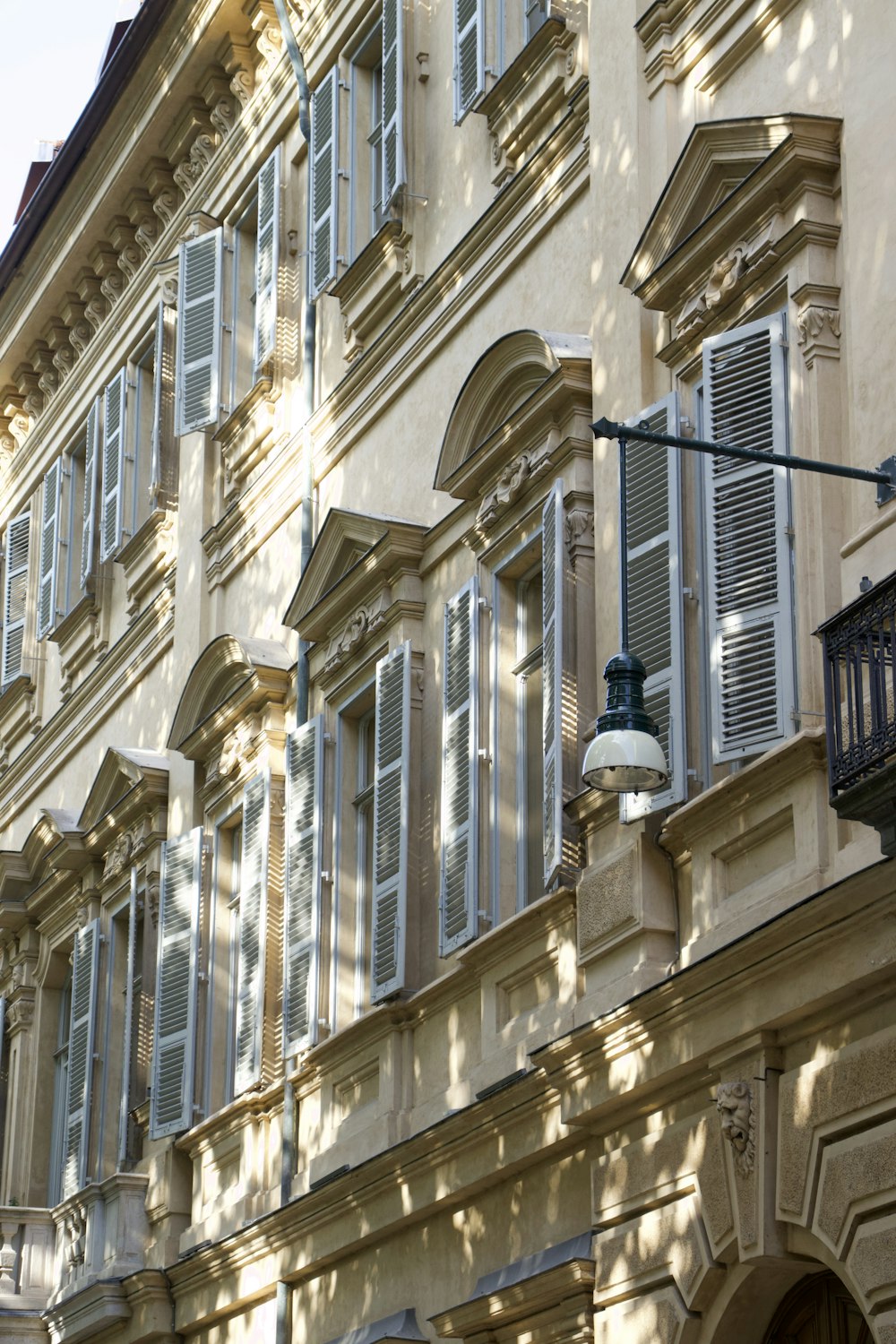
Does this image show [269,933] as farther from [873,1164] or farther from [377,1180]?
[873,1164]

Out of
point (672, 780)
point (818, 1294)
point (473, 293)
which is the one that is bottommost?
point (818, 1294)

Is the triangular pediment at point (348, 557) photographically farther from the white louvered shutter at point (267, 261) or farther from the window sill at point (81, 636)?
the window sill at point (81, 636)

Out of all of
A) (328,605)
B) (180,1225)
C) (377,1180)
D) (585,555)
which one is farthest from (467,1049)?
(180,1225)

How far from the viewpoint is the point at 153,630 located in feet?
65.4

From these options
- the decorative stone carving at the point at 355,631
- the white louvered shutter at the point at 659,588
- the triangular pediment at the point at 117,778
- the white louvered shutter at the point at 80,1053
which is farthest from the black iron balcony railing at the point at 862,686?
the white louvered shutter at the point at 80,1053

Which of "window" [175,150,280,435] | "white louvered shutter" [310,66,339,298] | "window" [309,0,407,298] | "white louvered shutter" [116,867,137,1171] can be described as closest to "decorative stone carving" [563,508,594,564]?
"window" [309,0,407,298]

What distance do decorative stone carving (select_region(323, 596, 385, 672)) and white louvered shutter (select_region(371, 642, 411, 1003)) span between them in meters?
0.40

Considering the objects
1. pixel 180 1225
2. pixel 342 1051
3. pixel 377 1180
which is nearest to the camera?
pixel 377 1180

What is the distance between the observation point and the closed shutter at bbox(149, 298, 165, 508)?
20.1m

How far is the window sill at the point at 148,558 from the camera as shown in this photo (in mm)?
19859

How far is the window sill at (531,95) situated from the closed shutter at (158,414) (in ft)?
21.1

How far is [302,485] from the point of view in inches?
660

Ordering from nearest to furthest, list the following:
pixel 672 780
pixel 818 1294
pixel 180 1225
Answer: pixel 818 1294 < pixel 672 780 < pixel 180 1225

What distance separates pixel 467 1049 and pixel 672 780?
2.79 metres
